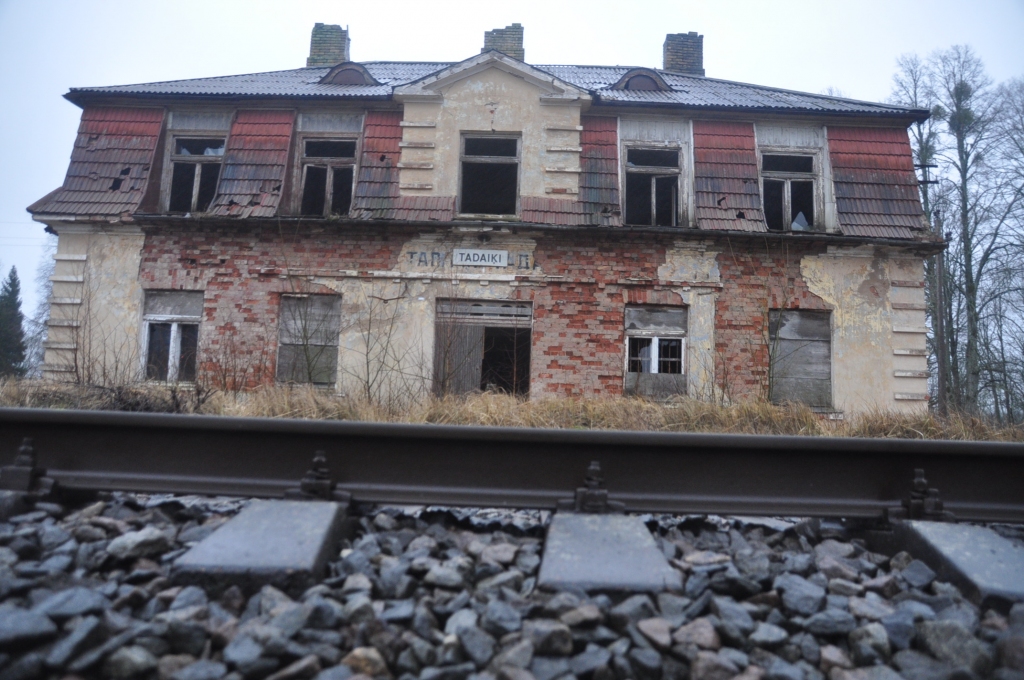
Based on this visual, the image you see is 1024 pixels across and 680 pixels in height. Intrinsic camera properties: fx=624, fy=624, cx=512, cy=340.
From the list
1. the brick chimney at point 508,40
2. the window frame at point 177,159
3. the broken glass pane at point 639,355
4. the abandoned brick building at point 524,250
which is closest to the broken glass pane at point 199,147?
the window frame at point 177,159

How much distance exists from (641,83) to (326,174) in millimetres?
7753

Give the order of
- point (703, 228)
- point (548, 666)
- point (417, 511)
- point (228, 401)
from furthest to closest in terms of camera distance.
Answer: point (703, 228), point (228, 401), point (417, 511), point (548, 666)

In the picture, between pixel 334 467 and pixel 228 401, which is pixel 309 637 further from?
pixel 228 401

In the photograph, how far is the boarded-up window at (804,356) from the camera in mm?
12828

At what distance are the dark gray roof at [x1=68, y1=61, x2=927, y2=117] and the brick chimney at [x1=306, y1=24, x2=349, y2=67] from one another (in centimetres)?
262

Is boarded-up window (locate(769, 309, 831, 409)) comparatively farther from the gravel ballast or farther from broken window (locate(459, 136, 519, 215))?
the gravel ballast

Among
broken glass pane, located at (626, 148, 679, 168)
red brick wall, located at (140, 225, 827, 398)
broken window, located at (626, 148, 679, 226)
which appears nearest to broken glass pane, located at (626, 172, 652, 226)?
broken window, located at (626, 148, 679, 226)

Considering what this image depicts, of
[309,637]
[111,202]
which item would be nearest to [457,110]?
[111,202]

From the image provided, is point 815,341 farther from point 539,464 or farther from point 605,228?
point 539,464

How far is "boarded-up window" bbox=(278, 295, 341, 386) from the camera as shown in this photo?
12.6m

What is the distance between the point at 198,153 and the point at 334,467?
41.7 ft

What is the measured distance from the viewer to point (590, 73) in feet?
58.4

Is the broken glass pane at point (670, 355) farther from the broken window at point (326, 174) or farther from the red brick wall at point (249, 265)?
the broken window at point (326, 174)

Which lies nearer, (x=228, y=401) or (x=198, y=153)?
(x=228, y=401)
